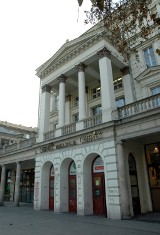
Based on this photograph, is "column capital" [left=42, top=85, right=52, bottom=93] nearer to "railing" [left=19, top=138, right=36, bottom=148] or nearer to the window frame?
"railing" [left=19, top=138, right=36, bottom=148]

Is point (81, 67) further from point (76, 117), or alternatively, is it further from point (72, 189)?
point (72, 189)

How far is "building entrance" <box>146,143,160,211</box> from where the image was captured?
15047 millimetres

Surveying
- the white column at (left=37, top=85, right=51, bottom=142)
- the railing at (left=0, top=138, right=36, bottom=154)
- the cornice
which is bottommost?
the railing at (left=0, top=138, right=36, bottom=154)

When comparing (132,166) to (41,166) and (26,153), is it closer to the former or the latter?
(41,166)

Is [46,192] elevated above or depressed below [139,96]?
below

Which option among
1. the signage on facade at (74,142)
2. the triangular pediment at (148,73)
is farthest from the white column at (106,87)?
the triangular pediment at (148,73)

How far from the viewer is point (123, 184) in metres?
13.1

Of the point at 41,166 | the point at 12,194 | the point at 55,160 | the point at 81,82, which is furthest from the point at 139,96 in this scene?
the point at 12,194

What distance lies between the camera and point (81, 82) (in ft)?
59.6

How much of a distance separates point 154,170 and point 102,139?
4684 mm

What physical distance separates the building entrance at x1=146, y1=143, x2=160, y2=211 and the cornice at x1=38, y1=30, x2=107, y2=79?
384 inches

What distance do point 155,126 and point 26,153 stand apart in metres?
15.0

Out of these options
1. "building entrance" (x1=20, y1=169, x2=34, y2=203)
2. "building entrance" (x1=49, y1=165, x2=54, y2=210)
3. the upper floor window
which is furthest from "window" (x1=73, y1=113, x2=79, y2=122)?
"building entrance" (x1=20, y1=169, x2=34, y2=203)

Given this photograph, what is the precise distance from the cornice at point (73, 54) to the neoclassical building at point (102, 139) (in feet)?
0.26
